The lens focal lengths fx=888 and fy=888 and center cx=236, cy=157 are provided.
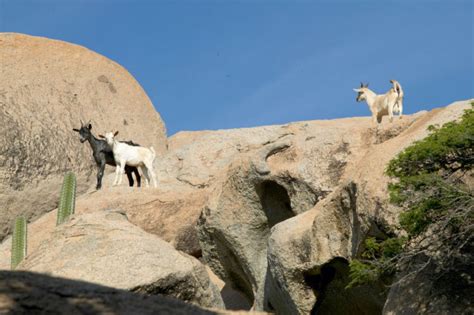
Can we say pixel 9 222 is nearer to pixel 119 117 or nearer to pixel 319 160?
pixel 119 117

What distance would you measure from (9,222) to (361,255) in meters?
14.5

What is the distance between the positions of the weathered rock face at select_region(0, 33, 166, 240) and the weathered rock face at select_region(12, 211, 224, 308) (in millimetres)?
11858

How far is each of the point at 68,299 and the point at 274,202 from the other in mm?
12051

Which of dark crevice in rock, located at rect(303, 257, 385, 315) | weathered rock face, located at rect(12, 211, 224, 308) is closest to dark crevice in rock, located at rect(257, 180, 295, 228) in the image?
dark crevice in rock, located at rect(303, 257, 385, 315)

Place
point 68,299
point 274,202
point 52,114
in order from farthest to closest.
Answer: point 52,114 → point 274,202 → point 68,299

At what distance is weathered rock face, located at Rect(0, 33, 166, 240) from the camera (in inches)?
1015

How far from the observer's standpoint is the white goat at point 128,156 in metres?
25.1

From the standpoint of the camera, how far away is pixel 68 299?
6.38 metres

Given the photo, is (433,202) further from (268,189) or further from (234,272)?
(234,272)

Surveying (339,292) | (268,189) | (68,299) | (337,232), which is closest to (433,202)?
(337,232)

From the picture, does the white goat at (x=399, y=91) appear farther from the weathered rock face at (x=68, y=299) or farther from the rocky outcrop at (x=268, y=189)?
the weathered rock face at (x=68, y=299)

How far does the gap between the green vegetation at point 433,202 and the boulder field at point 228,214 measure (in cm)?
62

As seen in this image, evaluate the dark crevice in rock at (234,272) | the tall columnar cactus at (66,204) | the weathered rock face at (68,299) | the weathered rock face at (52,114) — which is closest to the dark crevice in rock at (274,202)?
the dark crevice in rock at (234,272)

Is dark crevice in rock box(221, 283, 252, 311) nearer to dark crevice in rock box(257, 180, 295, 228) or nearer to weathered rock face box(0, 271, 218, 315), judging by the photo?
dark crevice in rock box(257, 180, 295, 228)
